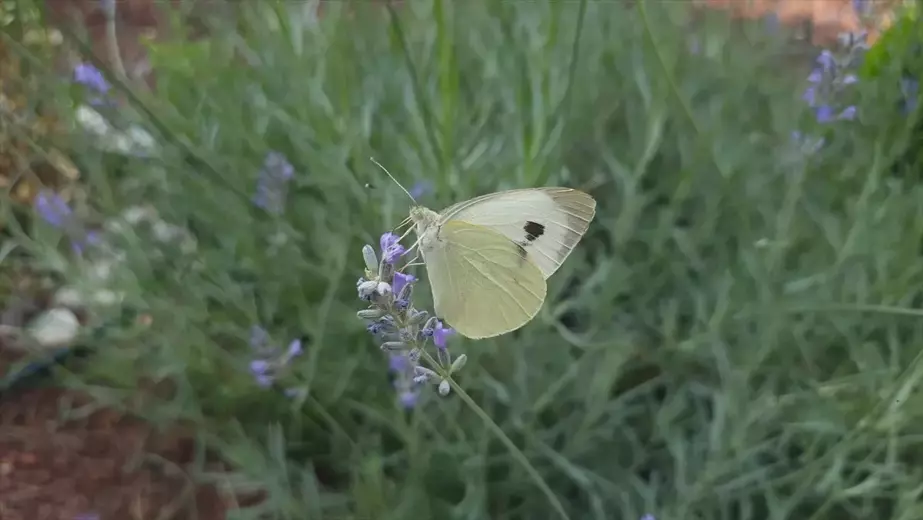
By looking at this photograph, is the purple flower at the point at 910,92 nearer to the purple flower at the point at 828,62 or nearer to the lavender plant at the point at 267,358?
the purple flower at the point at 828,62

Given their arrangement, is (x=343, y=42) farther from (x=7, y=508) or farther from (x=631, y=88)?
A: (x=7, y=508)

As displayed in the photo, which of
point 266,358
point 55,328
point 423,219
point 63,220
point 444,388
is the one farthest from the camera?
point 55,328

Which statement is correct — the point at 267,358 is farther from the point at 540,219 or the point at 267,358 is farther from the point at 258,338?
the point at 540,219

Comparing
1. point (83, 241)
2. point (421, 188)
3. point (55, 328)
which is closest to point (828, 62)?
point (421, 188)

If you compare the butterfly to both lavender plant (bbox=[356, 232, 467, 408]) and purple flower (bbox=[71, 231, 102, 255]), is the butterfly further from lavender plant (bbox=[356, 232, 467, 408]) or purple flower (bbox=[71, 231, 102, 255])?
purple flower (bbox=[71, 231, 102, 255])

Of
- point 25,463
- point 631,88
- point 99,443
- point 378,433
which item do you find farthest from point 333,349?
point 631,88

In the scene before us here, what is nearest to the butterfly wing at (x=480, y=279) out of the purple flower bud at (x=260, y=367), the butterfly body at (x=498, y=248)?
the butterfly body at (x=498, y=248)

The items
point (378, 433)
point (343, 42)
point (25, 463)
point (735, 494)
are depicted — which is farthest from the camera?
point (343, 42)
